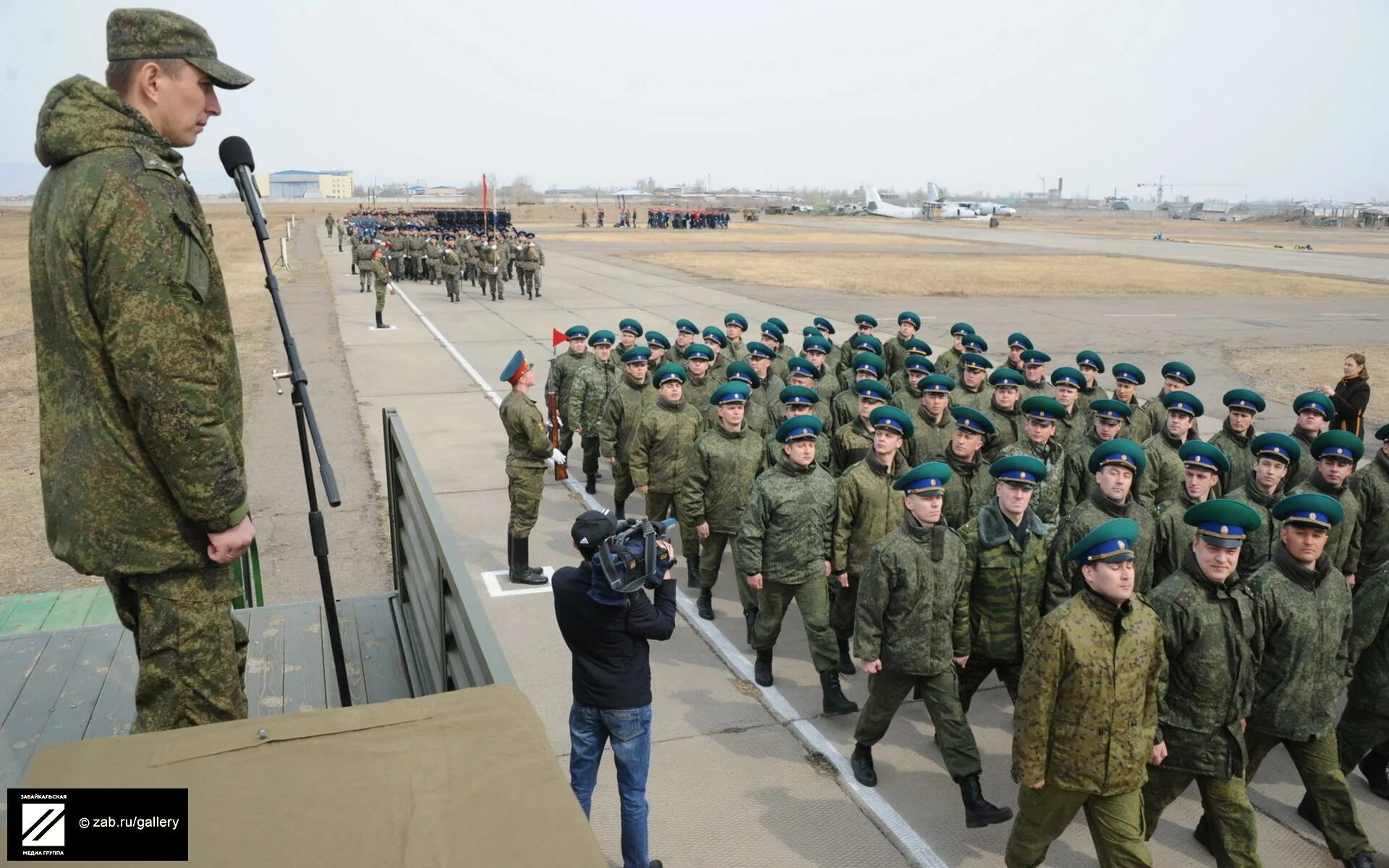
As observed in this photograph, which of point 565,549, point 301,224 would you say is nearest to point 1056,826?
point 565,549

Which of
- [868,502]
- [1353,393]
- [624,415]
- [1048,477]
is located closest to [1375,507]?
[1048,477]

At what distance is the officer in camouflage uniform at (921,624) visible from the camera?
5074 millimetres

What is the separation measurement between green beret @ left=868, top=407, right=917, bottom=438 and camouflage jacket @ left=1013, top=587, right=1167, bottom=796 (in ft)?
7.63

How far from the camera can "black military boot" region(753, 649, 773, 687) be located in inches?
256

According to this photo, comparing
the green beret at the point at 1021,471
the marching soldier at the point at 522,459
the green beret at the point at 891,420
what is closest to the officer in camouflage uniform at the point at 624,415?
the marching soldier at the point at 522,459

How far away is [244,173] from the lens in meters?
3.00

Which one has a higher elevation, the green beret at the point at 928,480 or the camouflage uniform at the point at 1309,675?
the green beret at the point at 928,480

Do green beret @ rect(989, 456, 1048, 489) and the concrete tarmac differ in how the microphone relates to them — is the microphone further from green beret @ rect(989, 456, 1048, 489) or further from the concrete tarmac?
green beret @ rect(989, 456, 1048, 489)

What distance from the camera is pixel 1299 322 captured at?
2580cm

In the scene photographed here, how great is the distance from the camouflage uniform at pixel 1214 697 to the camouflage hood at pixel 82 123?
14.5 feet

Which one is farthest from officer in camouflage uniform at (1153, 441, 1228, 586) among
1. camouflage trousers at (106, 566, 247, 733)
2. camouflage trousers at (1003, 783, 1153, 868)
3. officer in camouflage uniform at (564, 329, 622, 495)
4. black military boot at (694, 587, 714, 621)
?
officer in camouflage uniform at (564, 329, 622, 495)

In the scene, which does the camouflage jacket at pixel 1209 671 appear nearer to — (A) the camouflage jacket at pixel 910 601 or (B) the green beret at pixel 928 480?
(A) the camouflage jacket at pixel 910 601

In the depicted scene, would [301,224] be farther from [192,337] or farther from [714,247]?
[192,337]

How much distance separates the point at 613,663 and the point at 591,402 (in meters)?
6.50
